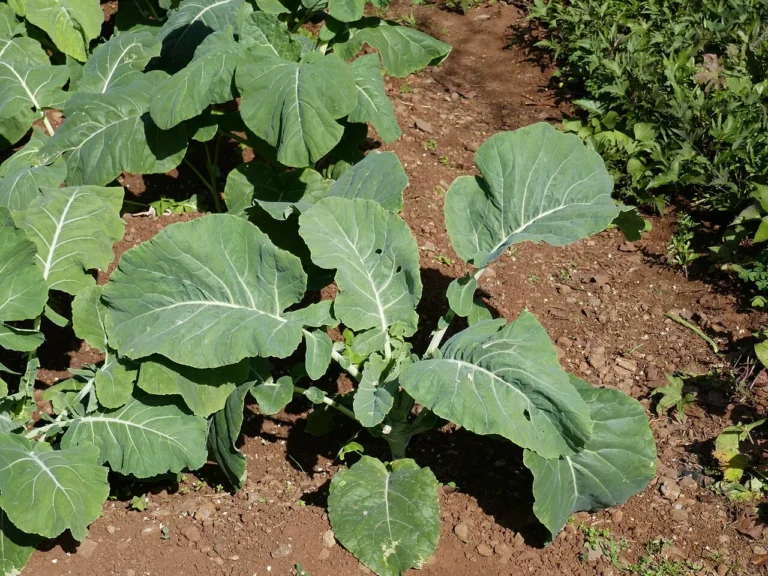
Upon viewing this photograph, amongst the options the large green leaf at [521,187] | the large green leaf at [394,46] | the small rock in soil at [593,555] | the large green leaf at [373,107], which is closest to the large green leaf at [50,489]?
the large green leaf at [521,187]

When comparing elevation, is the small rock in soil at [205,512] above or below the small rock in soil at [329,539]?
below

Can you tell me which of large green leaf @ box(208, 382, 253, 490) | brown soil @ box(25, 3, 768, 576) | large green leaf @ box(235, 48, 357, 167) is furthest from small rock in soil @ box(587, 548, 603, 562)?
large green leaf @ box(235, 48, 357, 167)

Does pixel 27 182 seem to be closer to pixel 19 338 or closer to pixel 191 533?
pixel 19 338

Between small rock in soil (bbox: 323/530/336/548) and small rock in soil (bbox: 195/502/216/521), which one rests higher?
small rock in soil (bbox: 323/530/336/548)

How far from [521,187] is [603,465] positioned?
1.15 meters

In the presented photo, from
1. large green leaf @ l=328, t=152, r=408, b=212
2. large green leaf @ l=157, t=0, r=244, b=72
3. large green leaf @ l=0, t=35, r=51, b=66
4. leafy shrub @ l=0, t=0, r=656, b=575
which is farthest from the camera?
large green leaf @ l=0, t=35, r=51, b=66

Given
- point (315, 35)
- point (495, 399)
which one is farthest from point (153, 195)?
point (495, 399)

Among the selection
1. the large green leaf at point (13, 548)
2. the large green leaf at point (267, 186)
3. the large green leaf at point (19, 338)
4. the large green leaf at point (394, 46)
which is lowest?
the large green leaf at point (13, 548)

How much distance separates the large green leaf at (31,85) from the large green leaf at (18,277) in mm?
1182

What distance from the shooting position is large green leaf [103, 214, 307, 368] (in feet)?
10.9

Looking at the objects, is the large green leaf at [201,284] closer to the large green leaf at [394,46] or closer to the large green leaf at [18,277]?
the large green leaf at [18,277]

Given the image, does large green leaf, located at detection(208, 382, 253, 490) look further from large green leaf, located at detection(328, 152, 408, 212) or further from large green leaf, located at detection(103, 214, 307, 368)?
large green leaf, located at detection(328, 152, 408, 212)

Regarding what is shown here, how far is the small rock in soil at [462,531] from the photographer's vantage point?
3.35 metres

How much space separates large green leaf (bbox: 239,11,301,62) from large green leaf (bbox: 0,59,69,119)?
1093 millimetres
